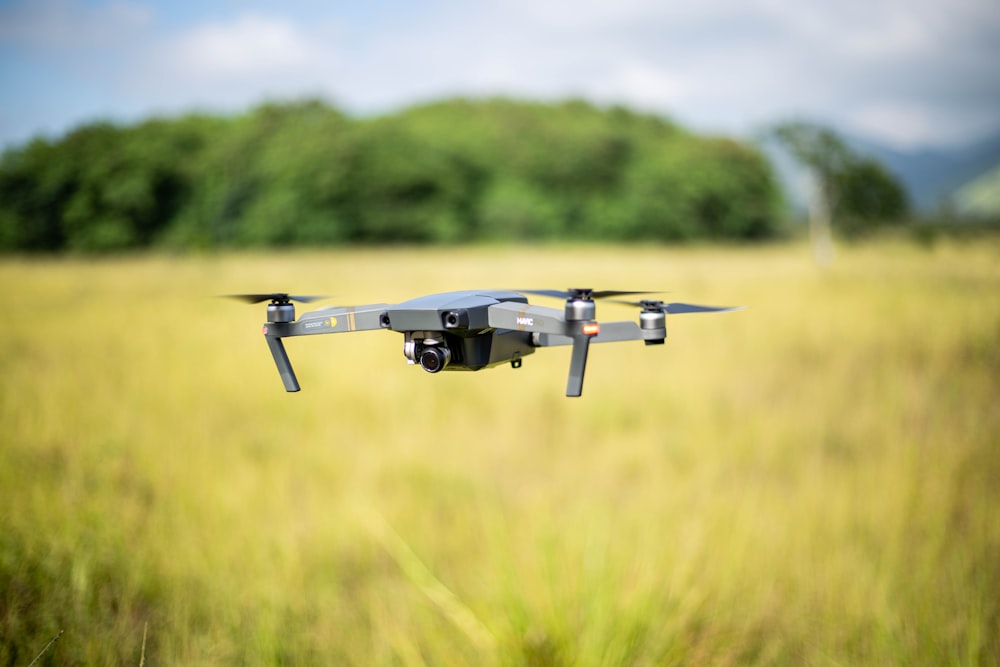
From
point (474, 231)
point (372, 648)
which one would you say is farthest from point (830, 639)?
point (474, 231)

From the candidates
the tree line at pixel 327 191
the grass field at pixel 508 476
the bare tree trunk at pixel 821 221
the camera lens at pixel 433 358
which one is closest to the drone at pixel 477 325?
the camera lens at pixel 433 358

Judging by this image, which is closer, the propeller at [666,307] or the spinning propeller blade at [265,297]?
the propeller at [666,307]

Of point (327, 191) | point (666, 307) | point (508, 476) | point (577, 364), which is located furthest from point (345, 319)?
point (327, 191)

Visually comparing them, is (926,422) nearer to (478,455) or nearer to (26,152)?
(478,455)

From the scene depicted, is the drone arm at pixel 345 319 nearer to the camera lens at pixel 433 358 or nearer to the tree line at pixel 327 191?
the camera lens at pixel 433 358

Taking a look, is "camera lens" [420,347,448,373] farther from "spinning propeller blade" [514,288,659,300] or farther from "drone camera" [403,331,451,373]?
"spinning propeller blade" [514,288,659,300]

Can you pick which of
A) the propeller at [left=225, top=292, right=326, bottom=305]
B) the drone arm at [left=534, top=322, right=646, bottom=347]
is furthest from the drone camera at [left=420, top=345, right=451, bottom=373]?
the propeller at [left=225, top=292, right=326, bottom=305]

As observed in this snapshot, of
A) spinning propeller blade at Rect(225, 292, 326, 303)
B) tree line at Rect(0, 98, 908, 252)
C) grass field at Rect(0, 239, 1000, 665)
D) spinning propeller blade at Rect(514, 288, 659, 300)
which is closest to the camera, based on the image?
spinning propeller blade at Rect(514, 288, 659, 300)
